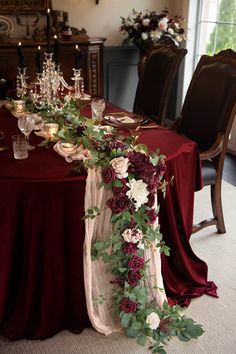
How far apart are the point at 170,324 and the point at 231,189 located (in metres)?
1.75

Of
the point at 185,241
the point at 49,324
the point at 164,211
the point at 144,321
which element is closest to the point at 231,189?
the point at 185,241

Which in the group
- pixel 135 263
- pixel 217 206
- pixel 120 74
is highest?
pixel 120 74

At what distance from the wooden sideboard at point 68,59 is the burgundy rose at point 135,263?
7.49 feet

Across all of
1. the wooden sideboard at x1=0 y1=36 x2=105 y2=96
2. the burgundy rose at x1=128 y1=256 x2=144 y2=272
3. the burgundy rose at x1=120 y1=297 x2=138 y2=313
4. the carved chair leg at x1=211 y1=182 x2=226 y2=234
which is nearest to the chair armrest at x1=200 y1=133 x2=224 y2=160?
the carved chair leg at x1=211 y1=182 x2=226 y2=234

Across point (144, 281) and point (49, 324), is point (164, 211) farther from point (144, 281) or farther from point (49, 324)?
point (49, 324)

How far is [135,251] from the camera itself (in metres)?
1.62

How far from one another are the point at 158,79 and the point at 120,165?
1717 mm

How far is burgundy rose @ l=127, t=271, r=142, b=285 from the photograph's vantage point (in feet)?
5.45

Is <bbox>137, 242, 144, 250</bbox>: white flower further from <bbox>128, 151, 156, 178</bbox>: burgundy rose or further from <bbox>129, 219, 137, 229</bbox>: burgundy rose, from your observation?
<bbox>128, 151, 156, 178</bbox>: burgundy rose

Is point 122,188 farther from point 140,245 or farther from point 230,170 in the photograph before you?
point 230,170

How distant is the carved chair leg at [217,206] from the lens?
7.99ft

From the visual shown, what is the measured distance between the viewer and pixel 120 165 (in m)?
1.47

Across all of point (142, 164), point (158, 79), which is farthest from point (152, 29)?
point (142, 164)

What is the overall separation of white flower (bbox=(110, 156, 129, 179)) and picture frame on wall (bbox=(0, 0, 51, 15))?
9.75 ft
